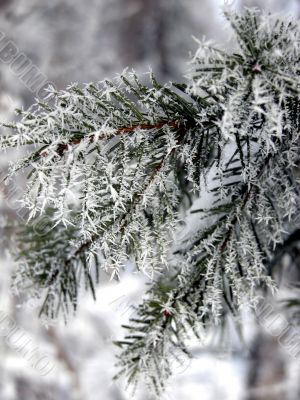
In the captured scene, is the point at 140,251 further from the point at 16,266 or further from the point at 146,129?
the point at 16,266

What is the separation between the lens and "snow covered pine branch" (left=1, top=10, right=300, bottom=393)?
1.23ft

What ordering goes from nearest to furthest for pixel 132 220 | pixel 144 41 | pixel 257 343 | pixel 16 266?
pixel 132 220 → pixel 16 266 → pixel 257 343 → pixel 144 41

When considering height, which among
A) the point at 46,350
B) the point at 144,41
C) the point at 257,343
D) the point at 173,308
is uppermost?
the point at 144,41

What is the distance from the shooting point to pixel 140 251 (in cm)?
51

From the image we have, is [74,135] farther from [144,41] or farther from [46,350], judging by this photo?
[144,41]

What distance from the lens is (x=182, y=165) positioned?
60cm

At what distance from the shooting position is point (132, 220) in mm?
481

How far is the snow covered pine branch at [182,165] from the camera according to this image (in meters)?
0.38

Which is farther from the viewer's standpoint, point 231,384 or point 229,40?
point 231,384

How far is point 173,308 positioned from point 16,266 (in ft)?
1.01

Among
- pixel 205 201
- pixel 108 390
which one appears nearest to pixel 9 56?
pixel 108 390

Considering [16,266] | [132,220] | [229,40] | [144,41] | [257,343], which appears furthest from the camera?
[144,41]

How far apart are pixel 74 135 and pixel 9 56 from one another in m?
2.86

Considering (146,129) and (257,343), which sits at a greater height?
(257,343)
